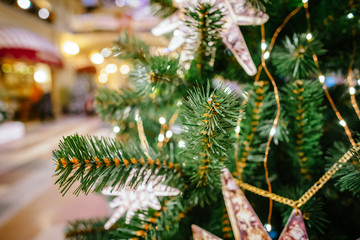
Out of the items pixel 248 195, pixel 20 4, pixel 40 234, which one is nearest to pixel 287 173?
pixel 248 195

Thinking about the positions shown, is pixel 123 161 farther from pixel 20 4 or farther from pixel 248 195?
pixel 20 4

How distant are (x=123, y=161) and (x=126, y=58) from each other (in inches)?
10.4

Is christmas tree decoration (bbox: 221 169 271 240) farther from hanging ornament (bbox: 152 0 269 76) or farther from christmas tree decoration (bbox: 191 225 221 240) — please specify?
hanging ornament (bbox: 152 0 269 76)

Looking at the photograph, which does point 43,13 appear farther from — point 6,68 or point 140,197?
point 140,197

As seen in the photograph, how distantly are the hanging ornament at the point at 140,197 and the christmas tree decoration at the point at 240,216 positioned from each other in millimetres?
100

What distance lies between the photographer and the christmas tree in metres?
0.35

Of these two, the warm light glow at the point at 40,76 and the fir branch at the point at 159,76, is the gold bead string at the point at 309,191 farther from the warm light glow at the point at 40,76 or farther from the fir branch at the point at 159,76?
the warm light glow at the point at 40,76

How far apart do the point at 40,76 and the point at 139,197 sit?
9585mm

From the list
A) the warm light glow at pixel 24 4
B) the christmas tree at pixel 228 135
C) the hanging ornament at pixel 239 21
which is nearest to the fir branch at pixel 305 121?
the christmas tree at pixel 228 135

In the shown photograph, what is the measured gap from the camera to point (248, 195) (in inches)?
20.7

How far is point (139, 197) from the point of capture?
458 millimetres

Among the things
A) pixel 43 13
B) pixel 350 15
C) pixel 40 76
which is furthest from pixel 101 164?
pixel 40 76

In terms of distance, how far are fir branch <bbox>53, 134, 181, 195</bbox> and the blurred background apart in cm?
27

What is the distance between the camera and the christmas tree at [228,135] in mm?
352
